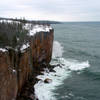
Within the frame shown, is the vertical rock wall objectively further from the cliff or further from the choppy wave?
the choppy wave

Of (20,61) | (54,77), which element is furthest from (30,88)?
(54,77)

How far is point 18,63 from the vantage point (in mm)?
22484

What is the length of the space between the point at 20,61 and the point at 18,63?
50 cm

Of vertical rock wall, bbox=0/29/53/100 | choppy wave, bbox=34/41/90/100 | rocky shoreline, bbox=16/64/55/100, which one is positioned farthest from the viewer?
choppy wave, bbox=34/41/90/100

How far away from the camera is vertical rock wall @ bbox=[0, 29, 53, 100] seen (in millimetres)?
17203

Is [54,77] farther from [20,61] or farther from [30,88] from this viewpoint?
[20,61]

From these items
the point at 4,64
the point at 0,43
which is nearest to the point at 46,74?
the point at 0,43

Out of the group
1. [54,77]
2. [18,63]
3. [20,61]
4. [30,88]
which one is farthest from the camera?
[54,77]

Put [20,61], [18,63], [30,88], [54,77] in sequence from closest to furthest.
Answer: [18,63] → [20,61] → [30,88] → [54,77]

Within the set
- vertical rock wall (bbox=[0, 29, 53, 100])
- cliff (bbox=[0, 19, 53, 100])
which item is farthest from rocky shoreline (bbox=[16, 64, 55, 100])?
vertical rock wall (bbox=[0, 29, 53, 100])

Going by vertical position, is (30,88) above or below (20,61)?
below

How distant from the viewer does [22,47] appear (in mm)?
23828

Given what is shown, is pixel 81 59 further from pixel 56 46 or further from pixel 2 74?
pixel 2 74

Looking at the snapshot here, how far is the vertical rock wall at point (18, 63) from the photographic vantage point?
17203 mm
